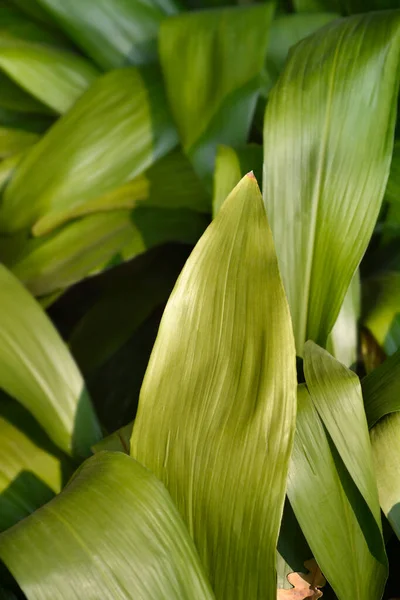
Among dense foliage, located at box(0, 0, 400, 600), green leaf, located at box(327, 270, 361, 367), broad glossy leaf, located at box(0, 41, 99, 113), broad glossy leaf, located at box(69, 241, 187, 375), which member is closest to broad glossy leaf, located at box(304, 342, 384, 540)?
dense foliage, located at box(0, 0, 400, 600)

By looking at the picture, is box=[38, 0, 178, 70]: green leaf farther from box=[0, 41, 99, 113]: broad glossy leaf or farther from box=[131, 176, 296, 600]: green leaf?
box=[131, 176, 296, 600]: green leaf

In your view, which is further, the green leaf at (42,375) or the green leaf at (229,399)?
the green leaf at (42,375)

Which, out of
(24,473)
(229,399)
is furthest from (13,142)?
(229,399)

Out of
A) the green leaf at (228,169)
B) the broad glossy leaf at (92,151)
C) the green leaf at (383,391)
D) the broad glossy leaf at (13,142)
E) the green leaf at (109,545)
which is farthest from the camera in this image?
the broad glossy leaf at (13,142)

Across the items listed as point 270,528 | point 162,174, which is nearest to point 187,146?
point 162,174

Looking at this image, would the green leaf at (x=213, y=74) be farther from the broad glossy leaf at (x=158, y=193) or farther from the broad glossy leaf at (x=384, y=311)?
the broad glossy leaf at (x=384, y=311)

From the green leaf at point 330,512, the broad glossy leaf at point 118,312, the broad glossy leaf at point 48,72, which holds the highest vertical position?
the broad glossy leaf at point 48,72

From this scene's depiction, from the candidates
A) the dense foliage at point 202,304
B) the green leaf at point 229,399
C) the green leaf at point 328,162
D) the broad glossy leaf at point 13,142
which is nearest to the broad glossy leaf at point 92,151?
the dense foliage at point 202,304
